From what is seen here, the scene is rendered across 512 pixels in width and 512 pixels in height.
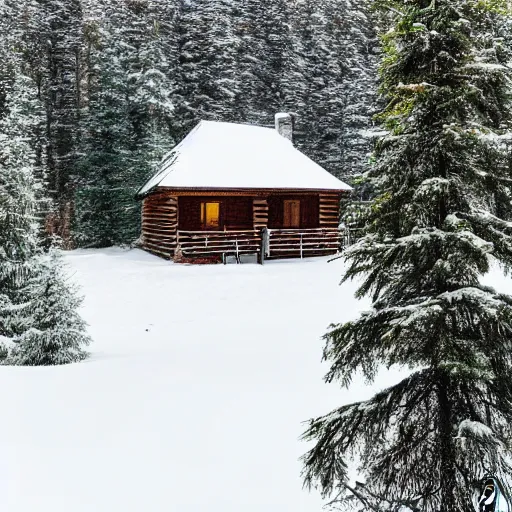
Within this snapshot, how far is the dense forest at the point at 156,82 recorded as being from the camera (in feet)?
115

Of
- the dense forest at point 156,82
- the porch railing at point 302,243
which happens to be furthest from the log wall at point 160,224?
the porch railing at point 302,243

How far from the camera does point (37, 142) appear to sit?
38.3 metres

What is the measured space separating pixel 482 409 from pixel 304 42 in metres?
51.8

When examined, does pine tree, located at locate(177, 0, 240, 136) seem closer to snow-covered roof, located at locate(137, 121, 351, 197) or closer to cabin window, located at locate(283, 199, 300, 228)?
snow-covered roof, located at locate(137, 121, 351, 197)

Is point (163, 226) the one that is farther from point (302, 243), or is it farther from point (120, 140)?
point (120, 140)

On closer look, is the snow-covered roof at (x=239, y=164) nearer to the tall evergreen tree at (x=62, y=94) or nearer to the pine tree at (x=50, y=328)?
the pine tree at (x=50, y=328)

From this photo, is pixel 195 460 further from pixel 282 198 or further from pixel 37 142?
pixel 37 142

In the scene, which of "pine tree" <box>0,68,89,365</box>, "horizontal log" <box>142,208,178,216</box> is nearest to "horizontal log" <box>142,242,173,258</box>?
"horizontal log" <box>142,208,178,216</box>

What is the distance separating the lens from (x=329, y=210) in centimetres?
2644

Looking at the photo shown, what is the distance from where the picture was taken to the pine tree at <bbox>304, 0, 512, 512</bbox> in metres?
4.08

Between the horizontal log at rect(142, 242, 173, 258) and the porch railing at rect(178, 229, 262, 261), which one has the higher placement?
the porch railing at rect(178, 229, 262, 261)

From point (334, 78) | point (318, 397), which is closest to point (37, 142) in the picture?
point (334, 78)

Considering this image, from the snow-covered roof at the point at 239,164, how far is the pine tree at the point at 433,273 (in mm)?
18697

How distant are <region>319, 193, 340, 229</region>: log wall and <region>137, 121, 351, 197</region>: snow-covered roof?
2.54 ft
